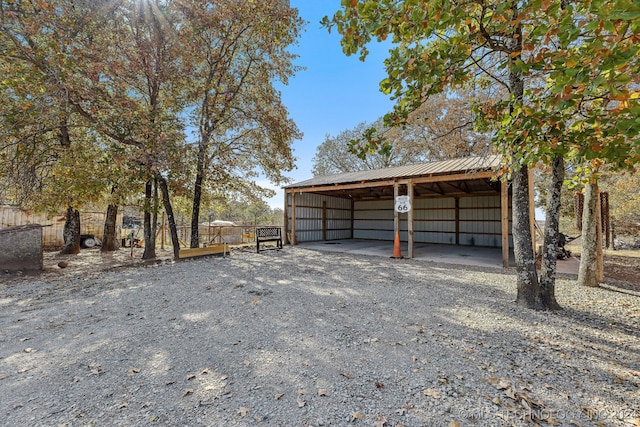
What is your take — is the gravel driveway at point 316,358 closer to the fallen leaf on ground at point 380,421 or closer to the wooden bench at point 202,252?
the fallen leaf on ground at point 380,421

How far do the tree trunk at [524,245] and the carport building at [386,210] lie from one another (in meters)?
5.40

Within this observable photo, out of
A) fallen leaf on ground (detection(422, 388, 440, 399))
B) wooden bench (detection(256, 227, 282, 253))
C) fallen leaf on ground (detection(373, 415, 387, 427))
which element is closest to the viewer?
fallen leaf on ground (detection(373, 415, 387, 427))

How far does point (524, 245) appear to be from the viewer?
3.92m

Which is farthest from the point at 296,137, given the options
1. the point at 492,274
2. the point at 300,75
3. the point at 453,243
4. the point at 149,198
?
the point at 453,243

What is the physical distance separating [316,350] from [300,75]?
10443 millimetres

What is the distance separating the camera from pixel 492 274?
630cm

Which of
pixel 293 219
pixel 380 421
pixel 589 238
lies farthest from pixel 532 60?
pixel 293 219

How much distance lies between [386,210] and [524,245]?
11701mm

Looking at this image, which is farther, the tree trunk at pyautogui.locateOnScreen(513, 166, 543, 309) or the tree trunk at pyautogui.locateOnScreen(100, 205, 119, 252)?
→ the tree trunk at pyautogui.locateOnScreen(100, 205, 119, 252)

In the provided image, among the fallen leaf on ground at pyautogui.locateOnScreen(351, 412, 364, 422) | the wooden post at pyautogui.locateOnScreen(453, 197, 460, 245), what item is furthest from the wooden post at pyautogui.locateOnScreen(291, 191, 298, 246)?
the fallen leaf on ground at pyautogui.locateOnScreen(351, 412, 364, 422)

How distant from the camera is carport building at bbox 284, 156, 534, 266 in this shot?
11.4m

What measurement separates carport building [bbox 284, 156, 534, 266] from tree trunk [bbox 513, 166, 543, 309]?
5.40 meters

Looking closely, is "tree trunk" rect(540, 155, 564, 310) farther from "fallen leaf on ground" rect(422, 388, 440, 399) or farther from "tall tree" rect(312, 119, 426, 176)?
"tall tree" rect(312, 119, 426, 176)

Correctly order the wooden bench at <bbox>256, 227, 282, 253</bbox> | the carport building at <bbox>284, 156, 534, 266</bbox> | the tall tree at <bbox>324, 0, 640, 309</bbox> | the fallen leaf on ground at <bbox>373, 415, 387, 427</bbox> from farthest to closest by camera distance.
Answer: the carport building at <bbox>284, 156, 534, 266</bbox> < the wooden bench at <bbox>256, 227, 282, 253</bbox> < the fallen leaf on ground at <bbox>373, 415, 387, 427</bbox> < the tall tree at <bbox>324, 0, 640, 309</bbox>
